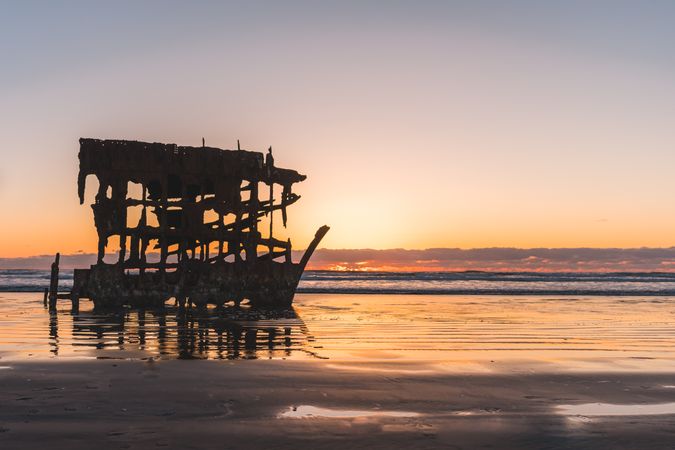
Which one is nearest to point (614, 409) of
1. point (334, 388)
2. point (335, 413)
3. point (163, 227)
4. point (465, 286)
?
point (335, 413)

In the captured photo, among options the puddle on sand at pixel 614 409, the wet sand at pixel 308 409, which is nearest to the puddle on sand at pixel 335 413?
the wet sand at pixel 308 409

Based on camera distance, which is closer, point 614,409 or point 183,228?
point 614,409

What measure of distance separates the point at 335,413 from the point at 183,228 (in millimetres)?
16452

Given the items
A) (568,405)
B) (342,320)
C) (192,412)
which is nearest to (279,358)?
(192,412)

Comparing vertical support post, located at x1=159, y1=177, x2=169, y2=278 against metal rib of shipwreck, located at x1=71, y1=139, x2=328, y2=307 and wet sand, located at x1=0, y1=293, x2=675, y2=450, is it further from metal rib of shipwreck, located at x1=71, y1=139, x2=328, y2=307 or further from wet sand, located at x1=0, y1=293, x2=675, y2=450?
wet sand, located at x1=0, y1=293, x2=675, y2=450

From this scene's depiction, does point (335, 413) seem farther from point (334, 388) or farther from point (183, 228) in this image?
point (183, 228)

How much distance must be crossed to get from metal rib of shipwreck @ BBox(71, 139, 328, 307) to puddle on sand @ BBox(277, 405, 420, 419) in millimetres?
15350

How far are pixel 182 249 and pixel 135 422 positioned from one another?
16874 millimetres

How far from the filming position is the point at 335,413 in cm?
645

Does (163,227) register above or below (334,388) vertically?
above

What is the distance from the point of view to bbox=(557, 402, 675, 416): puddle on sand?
259 inches

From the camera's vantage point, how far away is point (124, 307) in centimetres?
2211

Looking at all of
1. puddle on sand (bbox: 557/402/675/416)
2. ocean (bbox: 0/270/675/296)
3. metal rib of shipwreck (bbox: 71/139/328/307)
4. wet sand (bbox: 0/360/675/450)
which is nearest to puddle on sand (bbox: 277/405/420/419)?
wet sand (bbox: 0/360/675/450)

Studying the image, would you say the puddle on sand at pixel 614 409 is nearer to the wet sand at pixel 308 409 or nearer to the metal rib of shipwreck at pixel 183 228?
the wet sand at pixel 308 409
